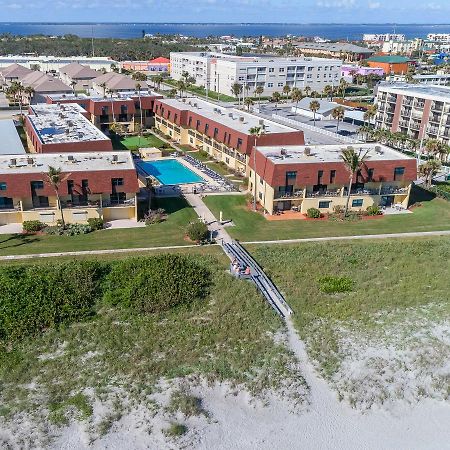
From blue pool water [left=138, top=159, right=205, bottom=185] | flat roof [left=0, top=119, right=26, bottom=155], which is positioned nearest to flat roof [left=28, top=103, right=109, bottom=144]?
flat roof [left=0, top=119, right=26, bottom=155]

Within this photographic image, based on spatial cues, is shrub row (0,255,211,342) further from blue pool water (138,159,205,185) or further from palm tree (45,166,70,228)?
→ blue pool water (138,159,205,185)

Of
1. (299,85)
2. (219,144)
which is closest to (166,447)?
(219,144)

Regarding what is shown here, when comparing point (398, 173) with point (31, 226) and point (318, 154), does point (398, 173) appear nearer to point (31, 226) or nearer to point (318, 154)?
point (318, 154)

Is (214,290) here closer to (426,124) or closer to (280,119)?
(426,124)

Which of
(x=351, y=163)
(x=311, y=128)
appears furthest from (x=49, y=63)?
(x=351, y=163)

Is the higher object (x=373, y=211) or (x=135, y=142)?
(x=373, y=211)

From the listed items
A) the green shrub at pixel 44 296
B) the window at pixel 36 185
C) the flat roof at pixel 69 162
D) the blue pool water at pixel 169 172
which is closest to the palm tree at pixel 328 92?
the blue pool water at pixel 169 172

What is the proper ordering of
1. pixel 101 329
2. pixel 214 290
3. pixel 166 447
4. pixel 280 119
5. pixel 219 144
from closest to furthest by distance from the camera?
pixel 166 447, pixel 101 329, pixel 214 290, pixel 219 144, pixel 280 119
